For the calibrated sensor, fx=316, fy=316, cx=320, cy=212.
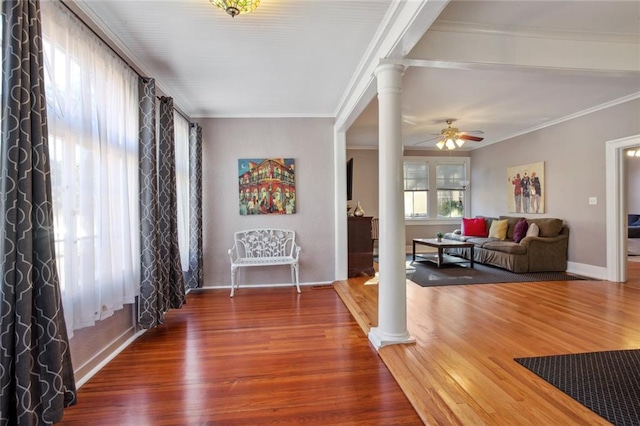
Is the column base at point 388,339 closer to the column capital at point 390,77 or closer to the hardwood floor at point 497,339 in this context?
the hardwood floor at point 497,339

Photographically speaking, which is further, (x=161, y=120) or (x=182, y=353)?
(x=161, y=120)

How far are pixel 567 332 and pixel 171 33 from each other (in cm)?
418

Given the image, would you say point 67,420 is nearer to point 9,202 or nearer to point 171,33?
point 9,202

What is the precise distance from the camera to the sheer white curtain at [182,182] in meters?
4.00

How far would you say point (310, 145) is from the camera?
481cm

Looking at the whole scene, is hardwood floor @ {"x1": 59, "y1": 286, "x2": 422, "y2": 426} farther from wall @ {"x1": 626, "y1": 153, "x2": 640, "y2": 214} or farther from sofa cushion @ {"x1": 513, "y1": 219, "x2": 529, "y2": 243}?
wall @ {"x1": 626, "y1": 153, "x2": 640, "y2": 214}

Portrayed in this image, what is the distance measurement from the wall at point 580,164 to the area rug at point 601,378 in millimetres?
3284

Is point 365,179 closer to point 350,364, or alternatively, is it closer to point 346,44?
point 346,44

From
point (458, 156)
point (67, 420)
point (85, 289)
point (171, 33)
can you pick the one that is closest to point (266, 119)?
point (171, 33)

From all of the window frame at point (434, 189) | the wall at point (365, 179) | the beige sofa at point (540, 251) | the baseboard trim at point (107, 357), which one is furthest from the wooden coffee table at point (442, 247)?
the baseboard trim at point (107, 357)

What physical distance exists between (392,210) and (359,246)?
2598 mm

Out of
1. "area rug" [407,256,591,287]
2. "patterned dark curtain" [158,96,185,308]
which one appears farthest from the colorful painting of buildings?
"area rug" [407,256,591,287]

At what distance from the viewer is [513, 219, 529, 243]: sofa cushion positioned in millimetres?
5855

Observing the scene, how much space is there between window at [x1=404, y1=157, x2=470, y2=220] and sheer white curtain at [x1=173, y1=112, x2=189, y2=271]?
5481 mm
